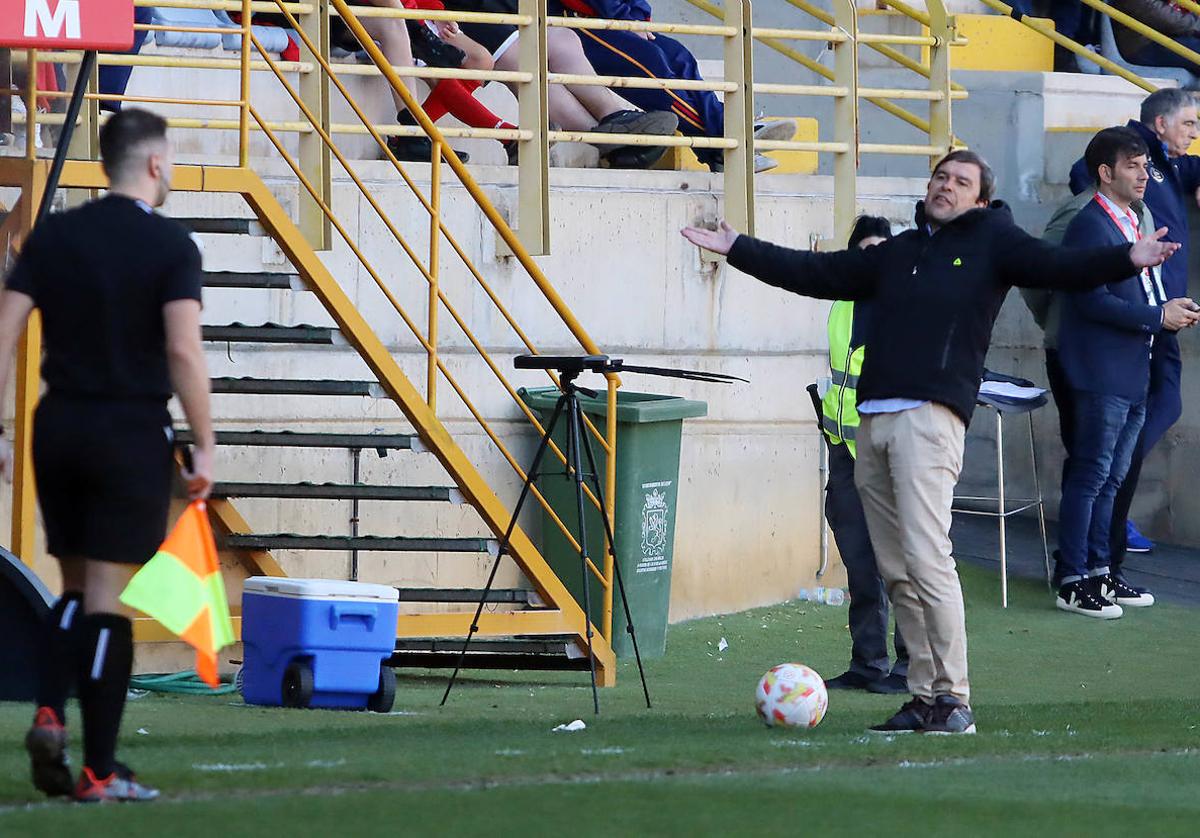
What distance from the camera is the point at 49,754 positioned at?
5453 mm

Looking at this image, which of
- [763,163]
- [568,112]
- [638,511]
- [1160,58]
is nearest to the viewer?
[638,511]

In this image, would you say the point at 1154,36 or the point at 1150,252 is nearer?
the point at 1150,252

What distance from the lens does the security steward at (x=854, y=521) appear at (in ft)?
29.7

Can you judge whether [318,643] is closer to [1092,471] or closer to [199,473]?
[199,473]

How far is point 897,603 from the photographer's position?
24.5ft

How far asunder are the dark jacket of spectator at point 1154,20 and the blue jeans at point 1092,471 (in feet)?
17.4

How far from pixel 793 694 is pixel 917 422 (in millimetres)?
1055

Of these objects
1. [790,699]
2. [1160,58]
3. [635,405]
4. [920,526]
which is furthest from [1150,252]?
[1160,58]

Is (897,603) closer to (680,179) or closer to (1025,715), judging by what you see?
(1025,715)

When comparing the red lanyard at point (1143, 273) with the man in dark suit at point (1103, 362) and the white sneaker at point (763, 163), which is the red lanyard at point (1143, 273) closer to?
the man in dark suit at point (1103, 362)

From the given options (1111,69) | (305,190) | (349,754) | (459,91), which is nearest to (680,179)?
(459,91)

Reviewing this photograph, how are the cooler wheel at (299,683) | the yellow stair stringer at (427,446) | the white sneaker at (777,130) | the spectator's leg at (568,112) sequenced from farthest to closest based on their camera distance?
the white sneaker at (777,130) < the spectator's leg at (568,112) < the yellow stair stringer at (427,446) < the cooler wheel at (299,683)

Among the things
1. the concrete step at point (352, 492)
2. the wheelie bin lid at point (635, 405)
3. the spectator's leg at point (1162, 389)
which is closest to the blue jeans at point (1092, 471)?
the spectator's leg at point (1162, 389)

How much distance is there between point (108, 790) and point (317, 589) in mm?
2894
